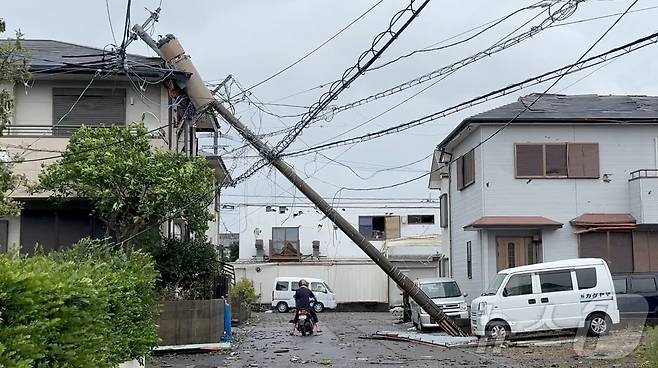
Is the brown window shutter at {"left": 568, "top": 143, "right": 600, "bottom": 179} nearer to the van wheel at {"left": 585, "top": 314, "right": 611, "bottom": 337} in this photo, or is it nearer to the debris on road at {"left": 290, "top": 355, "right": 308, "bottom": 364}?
the van wheel at {"left": 585, "top": 314, "right": 611, "bottom": 337}

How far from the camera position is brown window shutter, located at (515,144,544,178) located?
1079 inches

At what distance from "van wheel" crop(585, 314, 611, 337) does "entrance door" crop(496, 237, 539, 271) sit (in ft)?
19.6

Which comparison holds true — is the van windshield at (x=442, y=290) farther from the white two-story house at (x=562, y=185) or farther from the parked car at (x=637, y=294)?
the parked car at (x=637, y=294)

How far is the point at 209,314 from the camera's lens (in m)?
20.8

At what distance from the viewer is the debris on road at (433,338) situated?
21.8 meters

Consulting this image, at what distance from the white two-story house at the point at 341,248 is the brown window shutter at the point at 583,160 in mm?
21834

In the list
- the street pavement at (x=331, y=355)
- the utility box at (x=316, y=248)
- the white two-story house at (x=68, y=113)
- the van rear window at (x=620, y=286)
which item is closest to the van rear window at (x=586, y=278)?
the van rear window at (x=620, y=286)

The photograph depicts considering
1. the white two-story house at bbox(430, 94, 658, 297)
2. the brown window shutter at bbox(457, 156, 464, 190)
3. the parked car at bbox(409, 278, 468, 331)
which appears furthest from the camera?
the brown window shutter at bbox(457, 156, 464, 190)

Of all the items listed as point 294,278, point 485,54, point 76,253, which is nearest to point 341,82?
point 485,54

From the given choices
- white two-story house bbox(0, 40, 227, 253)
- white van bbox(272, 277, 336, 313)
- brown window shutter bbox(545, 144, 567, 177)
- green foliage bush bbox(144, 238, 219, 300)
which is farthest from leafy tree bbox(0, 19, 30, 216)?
white van bbox(272, 277, 336, 313)

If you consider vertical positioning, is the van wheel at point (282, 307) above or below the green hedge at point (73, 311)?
below

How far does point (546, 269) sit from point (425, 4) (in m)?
12.8

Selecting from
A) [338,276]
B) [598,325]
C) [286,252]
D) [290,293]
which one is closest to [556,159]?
[598,325]

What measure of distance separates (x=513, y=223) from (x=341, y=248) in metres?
29.0
